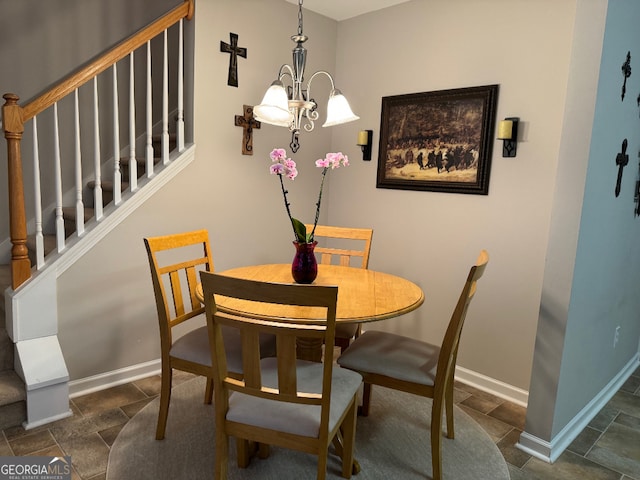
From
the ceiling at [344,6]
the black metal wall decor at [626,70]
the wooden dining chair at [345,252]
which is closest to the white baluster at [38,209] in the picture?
the wooden dining chair at [345,252]

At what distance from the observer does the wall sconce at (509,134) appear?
2.64 m

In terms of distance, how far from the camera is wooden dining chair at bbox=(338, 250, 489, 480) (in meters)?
1.83

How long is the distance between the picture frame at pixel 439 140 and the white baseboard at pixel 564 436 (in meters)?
1.39

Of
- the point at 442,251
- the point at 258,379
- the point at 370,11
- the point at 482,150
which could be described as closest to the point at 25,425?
the point at 258,379

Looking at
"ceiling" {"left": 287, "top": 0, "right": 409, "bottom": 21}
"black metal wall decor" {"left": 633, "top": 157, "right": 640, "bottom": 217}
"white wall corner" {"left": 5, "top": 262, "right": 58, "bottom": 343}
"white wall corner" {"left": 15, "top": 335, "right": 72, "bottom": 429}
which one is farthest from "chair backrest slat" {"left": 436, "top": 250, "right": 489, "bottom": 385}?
"ceiling" {"left": 287, "top": 0, "right": 409, "bottom": 21}

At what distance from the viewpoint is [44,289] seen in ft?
7.89

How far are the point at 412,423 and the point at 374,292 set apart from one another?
83cm

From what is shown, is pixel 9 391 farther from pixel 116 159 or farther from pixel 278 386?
pixel 278 386

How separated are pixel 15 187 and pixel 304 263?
1476 mm

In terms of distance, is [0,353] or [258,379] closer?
[258,379]

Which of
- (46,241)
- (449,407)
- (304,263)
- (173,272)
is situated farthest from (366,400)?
(46,241)

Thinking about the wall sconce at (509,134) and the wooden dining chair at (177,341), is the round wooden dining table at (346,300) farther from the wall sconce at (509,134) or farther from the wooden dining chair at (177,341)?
the wall sconce at (509,134)

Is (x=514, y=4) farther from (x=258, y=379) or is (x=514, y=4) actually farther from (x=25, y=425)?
(x=25, y=425)

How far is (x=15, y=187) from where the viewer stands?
2225mm
